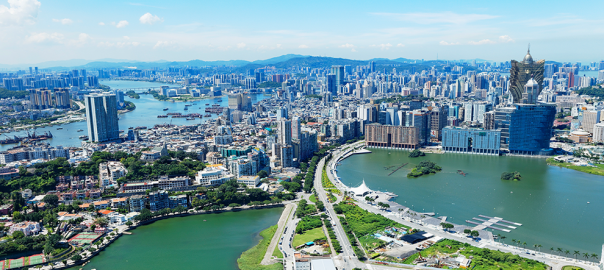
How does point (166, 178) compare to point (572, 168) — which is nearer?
point (166, 178)

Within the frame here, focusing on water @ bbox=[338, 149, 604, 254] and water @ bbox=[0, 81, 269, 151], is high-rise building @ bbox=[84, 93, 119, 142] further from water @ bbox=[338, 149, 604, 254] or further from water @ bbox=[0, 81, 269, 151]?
water @ bbox=[338, 149, 604, 254]

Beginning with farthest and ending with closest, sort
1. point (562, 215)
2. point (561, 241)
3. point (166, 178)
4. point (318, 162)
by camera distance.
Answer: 1. point (318, 162)
2. point (166, 178)
3. point (562, 215)
4. point (561, 241)

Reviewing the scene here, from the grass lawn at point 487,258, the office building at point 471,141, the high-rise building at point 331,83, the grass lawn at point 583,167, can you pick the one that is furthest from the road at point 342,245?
the high-rise building at point 331,83

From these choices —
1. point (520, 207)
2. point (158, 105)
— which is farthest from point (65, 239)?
point (158, 105)

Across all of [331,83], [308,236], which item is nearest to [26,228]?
[308,236]

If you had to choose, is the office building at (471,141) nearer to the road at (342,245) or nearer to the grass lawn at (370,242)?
the road at (342,245)

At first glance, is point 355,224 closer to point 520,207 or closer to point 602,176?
point 520,207

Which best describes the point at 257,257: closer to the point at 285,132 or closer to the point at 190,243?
the point at 190,243
